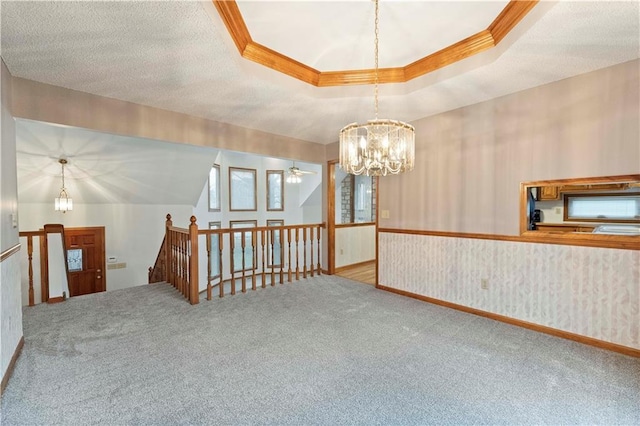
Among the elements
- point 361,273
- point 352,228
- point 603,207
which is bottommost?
point 361,273

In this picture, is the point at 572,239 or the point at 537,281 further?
the point at 537,281

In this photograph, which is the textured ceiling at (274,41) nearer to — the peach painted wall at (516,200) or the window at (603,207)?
the peach painted wall at (516,200)

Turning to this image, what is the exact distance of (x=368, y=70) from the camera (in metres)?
2.80

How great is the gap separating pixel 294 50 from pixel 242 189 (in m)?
5.79

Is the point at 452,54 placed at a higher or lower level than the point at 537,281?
higher

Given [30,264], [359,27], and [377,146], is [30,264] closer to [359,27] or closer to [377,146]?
[377,146]

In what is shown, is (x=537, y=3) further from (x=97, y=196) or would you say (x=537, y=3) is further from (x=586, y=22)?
(x=97, y=196)

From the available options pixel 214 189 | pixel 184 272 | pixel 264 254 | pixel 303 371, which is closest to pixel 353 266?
pixel 264 254

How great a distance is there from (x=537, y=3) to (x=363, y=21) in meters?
1.08

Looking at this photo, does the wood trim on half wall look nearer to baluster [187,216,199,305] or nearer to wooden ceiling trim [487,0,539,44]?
wooden ceiling trim [487,0,539,44]

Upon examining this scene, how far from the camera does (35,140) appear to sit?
13.0ft

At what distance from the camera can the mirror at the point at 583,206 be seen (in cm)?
240

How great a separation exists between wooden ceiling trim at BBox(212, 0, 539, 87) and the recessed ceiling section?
0.05 meters

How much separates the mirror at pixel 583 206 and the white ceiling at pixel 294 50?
97cm
